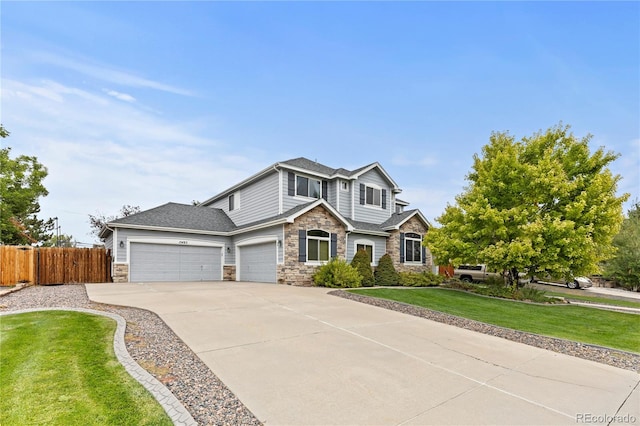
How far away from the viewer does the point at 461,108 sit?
633 inches

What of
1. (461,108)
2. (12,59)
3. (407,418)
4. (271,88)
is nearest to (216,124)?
(271,88)

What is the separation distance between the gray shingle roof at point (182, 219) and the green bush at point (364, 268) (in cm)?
801

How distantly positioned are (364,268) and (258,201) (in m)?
7.21

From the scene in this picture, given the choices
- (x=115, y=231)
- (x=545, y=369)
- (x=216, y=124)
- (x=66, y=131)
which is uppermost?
(x=216, y=124)

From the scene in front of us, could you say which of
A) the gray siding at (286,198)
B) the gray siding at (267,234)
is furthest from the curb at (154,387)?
the gray siding at (286,198)

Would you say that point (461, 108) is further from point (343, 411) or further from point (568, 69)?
point (343, 411)

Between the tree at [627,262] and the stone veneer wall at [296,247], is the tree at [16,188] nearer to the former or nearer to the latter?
the stone veneer wall at [296,247]

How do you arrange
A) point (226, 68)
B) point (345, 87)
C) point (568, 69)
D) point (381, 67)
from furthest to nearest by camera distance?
point (345, 87) < point (381, 67) < point (226, 68) < point (568, 69)

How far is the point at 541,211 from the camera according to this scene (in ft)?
46.0

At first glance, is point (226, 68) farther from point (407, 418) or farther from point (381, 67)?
point (407, 418)

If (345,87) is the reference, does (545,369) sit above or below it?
below

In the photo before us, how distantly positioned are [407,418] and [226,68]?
14413mm

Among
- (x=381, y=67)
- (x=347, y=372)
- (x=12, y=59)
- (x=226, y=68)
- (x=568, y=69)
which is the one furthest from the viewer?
(x=381, y=67)

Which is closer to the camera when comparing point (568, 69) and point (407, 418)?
point (407, 418)
